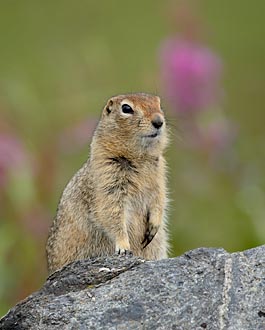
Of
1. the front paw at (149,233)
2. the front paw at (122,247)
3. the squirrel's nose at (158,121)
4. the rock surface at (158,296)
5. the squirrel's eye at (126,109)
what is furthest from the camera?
the squirrel's eye at (126,109)

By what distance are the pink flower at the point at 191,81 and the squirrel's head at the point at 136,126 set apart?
1637 mm

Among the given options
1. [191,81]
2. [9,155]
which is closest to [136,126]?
[9,155]

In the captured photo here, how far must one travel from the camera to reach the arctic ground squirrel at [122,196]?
24.2 feet

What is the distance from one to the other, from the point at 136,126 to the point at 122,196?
392 mm

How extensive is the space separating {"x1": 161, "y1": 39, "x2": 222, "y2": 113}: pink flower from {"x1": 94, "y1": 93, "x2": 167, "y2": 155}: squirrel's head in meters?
1.64

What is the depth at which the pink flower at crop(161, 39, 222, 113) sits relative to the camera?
9.41m

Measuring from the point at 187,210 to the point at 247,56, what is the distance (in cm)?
862

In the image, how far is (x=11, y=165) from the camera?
873 centimetres

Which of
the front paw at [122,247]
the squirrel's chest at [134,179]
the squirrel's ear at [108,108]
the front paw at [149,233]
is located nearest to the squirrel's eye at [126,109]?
the squirrel's ear at [108,108]

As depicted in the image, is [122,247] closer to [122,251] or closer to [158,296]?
[122,251]

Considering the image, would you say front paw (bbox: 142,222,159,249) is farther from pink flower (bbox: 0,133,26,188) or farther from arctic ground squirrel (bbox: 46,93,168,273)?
pink flower (bbox: 0,133,26,188)

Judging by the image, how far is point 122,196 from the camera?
7.45 m

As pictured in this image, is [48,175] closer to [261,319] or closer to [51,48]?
[51,48]

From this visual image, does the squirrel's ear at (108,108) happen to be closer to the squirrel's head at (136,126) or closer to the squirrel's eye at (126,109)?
the squirrel's head at (136,126)
